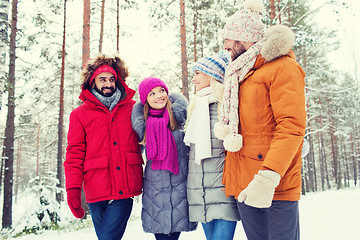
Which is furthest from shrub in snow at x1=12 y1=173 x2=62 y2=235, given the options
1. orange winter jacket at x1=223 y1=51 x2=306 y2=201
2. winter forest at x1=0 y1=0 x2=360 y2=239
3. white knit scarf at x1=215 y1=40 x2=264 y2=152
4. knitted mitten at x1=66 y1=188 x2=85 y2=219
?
orange winter jacket at x1=223 y1=51 x2=306 y2=201

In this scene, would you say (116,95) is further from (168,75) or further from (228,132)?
(168,75)

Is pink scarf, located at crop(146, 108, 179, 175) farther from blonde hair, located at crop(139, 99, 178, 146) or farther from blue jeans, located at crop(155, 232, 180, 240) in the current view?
blue jeans, located at crop(155, 232, 180, 240)

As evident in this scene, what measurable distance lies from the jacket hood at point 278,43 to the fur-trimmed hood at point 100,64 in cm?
213

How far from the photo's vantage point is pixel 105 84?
→ 335cm

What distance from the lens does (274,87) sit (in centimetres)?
191

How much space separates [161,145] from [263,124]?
1.36 m

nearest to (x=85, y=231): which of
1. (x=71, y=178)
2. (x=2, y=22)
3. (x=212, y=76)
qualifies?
(x=71, y=178)

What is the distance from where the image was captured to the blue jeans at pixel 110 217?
2990 mm

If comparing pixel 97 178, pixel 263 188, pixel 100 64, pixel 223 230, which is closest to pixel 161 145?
pixel 97 178

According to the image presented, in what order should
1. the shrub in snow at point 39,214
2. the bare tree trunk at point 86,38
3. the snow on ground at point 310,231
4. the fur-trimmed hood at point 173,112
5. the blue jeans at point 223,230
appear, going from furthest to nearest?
the bare tree trunk at point 86,38
the shrub in snow at point 39,214
the snow on ground at point 310,231
the fur-trimmed hood at point 173,112
the blue jeans at point 223,230

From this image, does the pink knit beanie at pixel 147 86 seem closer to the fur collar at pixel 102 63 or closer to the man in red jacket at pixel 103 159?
the man in red jacket at pixel 103 159

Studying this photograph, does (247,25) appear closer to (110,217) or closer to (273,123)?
(273,123)

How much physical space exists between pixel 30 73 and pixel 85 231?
27.9 ft

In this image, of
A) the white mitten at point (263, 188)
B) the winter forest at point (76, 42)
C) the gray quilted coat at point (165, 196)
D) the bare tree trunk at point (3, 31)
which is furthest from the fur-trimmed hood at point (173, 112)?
the bare tree trunk at point (3, 31)
